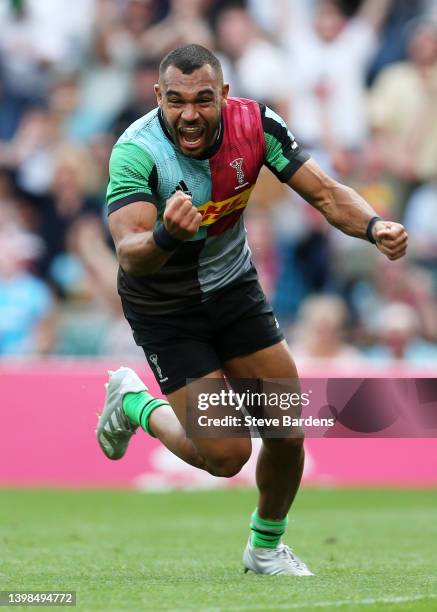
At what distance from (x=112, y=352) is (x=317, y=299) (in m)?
2.36

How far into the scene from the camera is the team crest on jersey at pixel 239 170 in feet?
22.5

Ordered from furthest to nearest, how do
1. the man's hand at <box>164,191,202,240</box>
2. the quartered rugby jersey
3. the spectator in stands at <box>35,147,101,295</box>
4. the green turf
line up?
1. the spectator in stands at <box>35,147,101,295</box>
2. the quartered rugby jersey
3. the green turf
4. the man's hand at <box>164,191,202,240</box>

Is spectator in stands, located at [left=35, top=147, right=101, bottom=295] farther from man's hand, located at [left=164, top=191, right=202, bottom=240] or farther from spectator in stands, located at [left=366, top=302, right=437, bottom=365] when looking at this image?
man's hand, located at [left=164, top=191, right=202, bottom=240]

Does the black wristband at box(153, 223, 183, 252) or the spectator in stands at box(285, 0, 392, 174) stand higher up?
the spectator in stands at box(285, 0, 392, 174)

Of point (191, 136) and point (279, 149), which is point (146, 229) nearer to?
point (191, 136)

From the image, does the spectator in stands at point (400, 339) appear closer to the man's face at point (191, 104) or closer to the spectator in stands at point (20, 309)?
the spectator in stands at point (20, 309)

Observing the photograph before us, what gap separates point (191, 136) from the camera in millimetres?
6551

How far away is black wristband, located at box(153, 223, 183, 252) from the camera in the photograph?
5988mm

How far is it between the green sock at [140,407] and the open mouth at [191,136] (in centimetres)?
160

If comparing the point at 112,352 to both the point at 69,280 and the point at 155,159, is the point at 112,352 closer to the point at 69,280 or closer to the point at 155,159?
the point at 69,280

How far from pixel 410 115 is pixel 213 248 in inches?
389

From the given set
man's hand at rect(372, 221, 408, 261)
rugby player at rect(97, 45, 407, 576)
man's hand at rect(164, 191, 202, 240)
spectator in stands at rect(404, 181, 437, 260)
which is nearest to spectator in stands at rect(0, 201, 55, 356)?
spectator in stands at rect(404, 181, 437, 260)

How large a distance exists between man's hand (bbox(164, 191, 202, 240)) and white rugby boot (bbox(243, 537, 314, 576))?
217 centimetres

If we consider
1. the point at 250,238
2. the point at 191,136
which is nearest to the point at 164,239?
the point at 191,136
